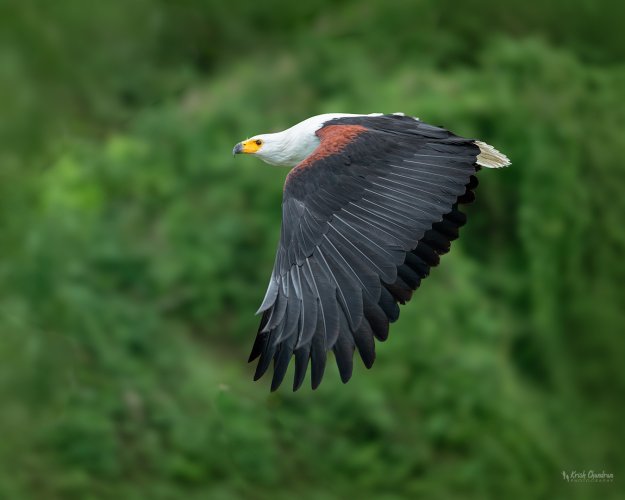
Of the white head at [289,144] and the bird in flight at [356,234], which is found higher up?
the white head at [289,144]

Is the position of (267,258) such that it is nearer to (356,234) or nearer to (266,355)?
(356,234)

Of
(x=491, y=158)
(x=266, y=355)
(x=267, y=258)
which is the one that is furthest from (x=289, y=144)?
(x=267, y=258)

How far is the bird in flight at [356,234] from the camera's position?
8352mm

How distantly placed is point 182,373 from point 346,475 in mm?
2068

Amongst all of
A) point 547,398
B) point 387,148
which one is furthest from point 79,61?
point 387,148

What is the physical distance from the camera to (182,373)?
14953mm

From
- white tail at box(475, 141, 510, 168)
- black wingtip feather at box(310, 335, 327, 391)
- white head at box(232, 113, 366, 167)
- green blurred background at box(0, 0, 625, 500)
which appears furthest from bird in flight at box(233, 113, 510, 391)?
green blurred background at box(0, 0, 625, 500)

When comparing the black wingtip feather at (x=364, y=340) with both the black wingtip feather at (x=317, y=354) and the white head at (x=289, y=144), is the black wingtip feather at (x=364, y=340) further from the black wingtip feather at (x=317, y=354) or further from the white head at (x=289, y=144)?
the white head at (x=289, y=144)

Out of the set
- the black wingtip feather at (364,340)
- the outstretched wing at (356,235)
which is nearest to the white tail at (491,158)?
the outstretched wing at (356,235)

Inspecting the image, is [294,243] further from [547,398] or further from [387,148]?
[547,398]

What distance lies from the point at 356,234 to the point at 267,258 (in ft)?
22.6

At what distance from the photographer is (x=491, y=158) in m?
9.97

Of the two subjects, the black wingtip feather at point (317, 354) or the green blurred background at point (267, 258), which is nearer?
the black wingtip feather at point (317, 354)

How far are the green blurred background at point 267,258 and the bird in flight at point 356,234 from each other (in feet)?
14.4
